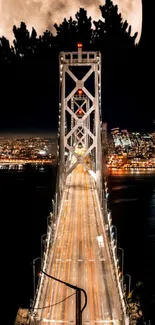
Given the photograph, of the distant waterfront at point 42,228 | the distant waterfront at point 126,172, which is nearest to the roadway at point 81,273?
the distant waterfront at point 42,228

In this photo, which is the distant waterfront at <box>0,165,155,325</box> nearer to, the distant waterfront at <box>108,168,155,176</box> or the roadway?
the roadway

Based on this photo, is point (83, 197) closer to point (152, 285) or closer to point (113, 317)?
point (152, 285)

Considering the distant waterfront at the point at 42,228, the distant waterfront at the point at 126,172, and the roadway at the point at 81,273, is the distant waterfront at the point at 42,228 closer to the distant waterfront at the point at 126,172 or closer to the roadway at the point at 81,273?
the roadway at the point at 81,273

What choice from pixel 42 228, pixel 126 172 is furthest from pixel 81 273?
pixel 126 172

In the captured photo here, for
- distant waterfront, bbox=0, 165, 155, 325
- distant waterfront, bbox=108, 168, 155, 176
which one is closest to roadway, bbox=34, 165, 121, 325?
distant waterfront, bbox=0, 165, 155, 325

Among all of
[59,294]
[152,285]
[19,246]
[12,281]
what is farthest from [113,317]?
[19,246]

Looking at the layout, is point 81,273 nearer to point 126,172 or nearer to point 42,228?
point 42,228
